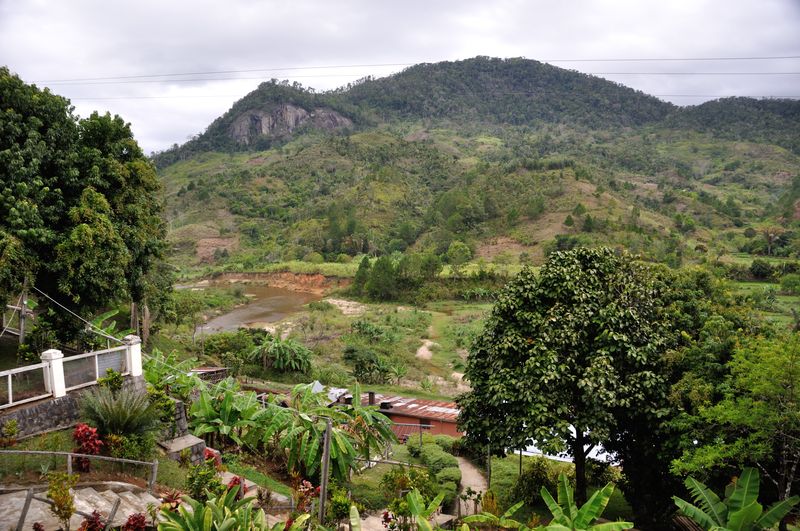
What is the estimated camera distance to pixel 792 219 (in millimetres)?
64438

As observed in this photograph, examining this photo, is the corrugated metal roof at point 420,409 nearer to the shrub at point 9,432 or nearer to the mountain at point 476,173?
the shrub at point 9,432

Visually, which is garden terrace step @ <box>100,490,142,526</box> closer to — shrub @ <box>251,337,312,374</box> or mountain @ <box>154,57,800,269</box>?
shrub @ <box>251,337,312,374</box>

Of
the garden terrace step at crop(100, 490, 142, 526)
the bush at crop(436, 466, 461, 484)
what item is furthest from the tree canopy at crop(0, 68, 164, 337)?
the bush at crop(436, 466, 461, 484)

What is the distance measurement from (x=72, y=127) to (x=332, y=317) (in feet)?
101

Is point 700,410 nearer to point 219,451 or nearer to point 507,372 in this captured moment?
point 507,372

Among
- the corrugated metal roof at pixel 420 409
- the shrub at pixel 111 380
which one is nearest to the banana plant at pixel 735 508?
the corrugated metal roof at pixel 420 409

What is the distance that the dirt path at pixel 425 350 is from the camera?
3281 centimetres

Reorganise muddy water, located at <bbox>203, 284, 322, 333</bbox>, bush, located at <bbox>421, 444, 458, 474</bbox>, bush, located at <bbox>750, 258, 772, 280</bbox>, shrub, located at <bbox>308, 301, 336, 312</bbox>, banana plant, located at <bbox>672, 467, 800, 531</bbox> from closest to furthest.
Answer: banana plant, located at <bbox>672, 467, 800, 531</bbox> < bush, located at <bbox>421, 444, 458, 474</bbox> < muddy water, located at <bbox>203, 284, 322, 333</bbox> < bush, located at <bbox>750, 258, 772, 280</bbox> < shrub, located at <bbox>308, 301, 336, 312</bbox>

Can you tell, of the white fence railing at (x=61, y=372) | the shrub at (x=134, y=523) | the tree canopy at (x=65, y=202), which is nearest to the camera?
the shrub at (x=134, y=523)

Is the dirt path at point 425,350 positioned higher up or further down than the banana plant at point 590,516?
further down

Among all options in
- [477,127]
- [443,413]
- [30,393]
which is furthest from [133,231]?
[477,127]

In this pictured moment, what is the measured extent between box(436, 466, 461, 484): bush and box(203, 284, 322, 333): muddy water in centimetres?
2704

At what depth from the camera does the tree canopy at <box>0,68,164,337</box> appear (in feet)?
36.1

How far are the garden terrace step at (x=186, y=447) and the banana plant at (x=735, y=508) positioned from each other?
8.24m
